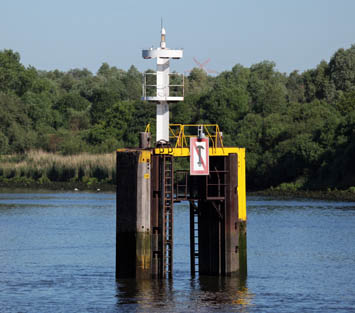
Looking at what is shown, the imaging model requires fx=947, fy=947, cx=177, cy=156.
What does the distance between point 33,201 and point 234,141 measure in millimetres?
37685

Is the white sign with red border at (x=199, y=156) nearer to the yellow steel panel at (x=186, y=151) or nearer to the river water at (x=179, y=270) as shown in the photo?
the yellow steel panel at (x=186, y=151)

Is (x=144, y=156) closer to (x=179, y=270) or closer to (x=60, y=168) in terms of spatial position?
(x=179, y=270)

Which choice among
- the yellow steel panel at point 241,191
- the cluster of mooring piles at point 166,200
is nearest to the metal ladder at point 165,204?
the cluster of mooring piles at point 166,200

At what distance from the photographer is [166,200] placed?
1422 inches

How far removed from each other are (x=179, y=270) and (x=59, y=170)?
84.5m

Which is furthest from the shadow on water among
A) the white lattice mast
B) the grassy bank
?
the grassy bank

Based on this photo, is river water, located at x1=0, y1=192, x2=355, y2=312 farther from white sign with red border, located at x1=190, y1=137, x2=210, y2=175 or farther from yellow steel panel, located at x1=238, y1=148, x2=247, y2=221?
white sign with red border, located at x1=190, y1=137, x2=210, y2=175

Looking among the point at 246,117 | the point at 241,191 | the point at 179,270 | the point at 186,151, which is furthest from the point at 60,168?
the point at 186,151

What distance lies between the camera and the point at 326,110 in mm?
127000

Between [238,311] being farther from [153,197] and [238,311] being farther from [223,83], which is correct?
[223,83]

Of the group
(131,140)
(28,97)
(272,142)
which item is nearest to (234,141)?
(272,142)

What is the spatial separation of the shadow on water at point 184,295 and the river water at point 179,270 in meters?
0.04

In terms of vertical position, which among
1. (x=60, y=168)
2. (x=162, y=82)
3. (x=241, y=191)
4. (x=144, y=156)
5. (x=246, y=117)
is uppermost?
(x=246, y=117)

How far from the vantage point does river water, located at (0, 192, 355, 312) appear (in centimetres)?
3575
